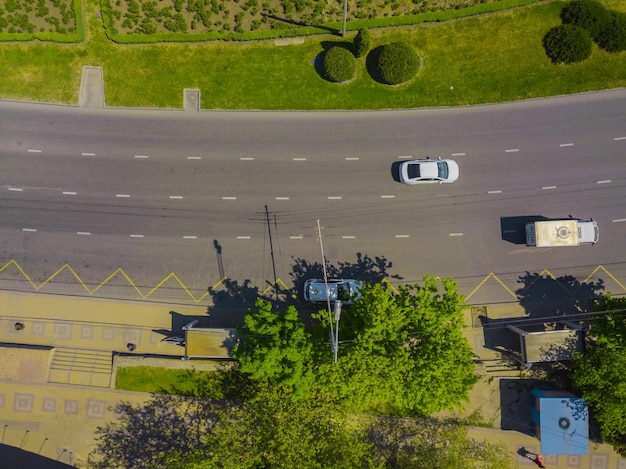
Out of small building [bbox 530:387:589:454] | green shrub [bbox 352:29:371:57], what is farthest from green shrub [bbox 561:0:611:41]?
small building [bbox 530:387:589:454]

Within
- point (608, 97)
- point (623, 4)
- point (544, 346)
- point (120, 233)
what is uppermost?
point (623, 4)

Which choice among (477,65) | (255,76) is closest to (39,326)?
(255,76)

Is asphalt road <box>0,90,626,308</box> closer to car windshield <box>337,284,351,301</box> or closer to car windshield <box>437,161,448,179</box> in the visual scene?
car windshield <box>437,161,448,179</box>

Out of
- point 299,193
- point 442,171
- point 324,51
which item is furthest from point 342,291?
point 324,51

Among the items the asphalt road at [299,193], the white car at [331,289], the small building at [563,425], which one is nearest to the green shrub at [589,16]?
the asphalt road at [299,193]

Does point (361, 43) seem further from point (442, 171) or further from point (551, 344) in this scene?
point (551, 344)

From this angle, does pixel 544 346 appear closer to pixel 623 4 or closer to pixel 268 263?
pixel 268 263

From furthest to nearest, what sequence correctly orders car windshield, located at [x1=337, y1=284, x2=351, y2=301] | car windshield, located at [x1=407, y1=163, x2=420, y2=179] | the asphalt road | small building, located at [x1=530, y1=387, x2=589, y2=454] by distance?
the asphalt road
car windshield, located at [x1=407, y1=163, x2=420, y2=179]
car windshield, located at [x1=337, y1=284, x2=351, y2=301]
small building, located at [x1=530, y1=387, x2=589, y2=454]
